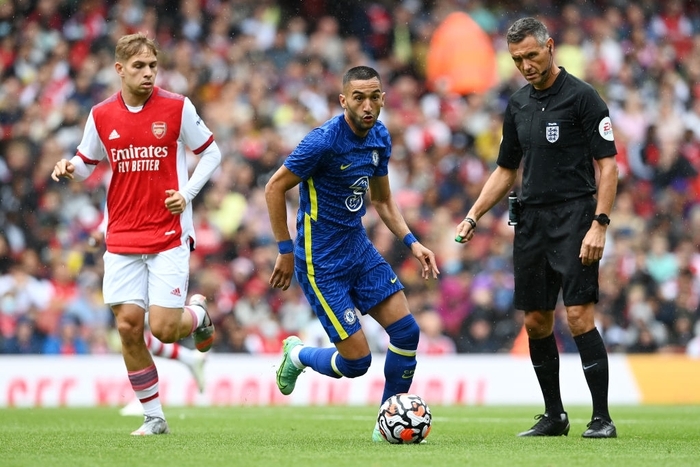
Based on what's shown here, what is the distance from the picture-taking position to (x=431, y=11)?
20.3m

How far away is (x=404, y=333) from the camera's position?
7566 millimetres

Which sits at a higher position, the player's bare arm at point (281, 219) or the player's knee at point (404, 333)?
the player's bare arm at point (281, 219)

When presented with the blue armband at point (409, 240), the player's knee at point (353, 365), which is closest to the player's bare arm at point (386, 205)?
the blue armband at point (409, 240)

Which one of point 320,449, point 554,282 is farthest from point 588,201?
point 320,449

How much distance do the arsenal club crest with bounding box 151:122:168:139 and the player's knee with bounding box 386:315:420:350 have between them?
2.07 meters

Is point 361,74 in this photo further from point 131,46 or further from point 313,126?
point 313,126

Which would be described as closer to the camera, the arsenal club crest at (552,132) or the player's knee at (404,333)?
the player's knee at (404,333)

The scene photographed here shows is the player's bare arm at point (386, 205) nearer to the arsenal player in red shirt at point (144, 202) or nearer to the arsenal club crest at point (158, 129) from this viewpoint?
the arsenal player in red shirt at point (144, 202)

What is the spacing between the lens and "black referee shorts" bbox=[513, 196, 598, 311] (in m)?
7.65

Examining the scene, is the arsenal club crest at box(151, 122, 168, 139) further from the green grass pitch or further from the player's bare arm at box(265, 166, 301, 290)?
the green grass pitch

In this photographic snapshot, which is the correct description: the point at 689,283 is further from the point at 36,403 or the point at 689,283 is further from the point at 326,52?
the point at 36,403

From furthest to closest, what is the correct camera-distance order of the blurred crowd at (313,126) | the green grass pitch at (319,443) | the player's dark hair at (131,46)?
the blurred crowd at (313,126), the player's dark hair at (131,46), the green grass pitch at (319,443)

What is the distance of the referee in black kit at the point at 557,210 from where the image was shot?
7629 millimetres

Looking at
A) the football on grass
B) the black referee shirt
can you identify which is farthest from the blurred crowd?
the football on grass
